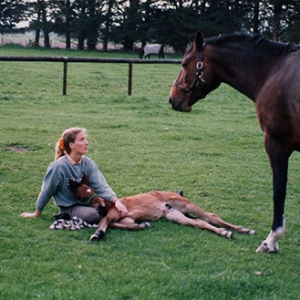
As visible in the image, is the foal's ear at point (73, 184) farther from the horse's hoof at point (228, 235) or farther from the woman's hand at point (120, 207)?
the horse's hoof at point (228, 235)

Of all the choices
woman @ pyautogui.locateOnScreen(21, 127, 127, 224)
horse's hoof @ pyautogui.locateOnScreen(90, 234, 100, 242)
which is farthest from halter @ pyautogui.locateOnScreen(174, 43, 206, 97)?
horse's hoof @ pyautogui.locateOnScreen(90, 234, 100, 242)

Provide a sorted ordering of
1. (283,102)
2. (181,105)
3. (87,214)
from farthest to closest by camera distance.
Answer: (181,105), (87,214), (283,102)

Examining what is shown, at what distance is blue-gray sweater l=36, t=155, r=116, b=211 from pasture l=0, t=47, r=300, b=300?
249mm

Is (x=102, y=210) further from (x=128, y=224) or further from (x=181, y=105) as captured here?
(x=181, y=105)

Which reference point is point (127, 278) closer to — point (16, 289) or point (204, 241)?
point (16, 289)

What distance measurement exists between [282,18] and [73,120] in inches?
1328

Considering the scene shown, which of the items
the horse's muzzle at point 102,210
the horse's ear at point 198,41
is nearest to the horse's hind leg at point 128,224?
the horse's muzzle at point 102,210

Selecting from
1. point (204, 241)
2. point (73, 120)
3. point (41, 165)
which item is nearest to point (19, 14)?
point (73, 120)

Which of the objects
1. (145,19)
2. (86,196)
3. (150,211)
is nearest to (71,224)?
(86,196)

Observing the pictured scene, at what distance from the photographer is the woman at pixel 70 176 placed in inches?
207

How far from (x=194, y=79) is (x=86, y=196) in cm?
162

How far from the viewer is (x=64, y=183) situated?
5297 millimetres

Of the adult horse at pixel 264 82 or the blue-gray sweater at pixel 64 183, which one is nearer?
the adult horse at pixel 264 82

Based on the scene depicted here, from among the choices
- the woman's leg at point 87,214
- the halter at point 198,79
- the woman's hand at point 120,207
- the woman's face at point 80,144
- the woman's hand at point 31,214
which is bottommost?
the woman's hand at point 31,214
